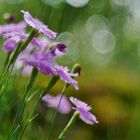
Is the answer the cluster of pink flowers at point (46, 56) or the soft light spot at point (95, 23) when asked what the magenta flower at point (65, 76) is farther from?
the soft light spot at point (95, 23)

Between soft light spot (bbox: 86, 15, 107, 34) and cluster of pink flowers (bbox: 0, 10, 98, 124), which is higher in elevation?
cluster of pink flowers (bbox: 0, 10, 98, 124)

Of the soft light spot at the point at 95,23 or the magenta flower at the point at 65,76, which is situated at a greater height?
the magenta flower at the point at 65,76

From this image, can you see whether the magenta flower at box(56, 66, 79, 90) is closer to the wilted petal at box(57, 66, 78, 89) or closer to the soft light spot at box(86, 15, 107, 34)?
the wilted petal at box(57, 66, 78, 89)

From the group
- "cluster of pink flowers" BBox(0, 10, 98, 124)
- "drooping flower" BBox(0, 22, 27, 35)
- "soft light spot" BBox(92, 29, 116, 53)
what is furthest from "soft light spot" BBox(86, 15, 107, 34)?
"cluster of pink flowers" BBox(0, 10, 98, 124)

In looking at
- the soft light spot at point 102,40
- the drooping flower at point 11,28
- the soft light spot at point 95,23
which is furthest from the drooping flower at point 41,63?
the soft light spot at point 95,23

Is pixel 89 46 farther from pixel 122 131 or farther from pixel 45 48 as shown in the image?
pixel 45 48

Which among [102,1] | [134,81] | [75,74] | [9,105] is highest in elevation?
[75,74]

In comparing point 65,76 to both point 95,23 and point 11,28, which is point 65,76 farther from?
point 95,23

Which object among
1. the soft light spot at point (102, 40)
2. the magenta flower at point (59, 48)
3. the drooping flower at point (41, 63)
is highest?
the magenta flower at point (59, 48)

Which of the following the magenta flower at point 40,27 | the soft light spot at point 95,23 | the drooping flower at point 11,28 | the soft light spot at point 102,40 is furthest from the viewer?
the soft light spot at point 95,23

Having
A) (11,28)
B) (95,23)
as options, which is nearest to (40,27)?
(11,28)

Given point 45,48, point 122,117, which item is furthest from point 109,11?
point 45,48
